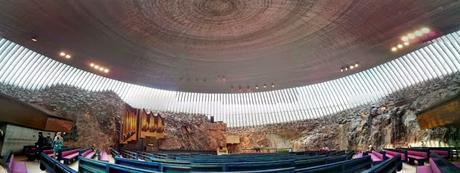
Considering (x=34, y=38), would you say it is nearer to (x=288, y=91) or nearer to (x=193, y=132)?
(x=193, y=132)

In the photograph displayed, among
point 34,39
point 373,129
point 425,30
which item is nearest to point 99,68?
point 34,39

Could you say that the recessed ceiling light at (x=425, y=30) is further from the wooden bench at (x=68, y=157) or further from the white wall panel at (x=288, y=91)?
the wooden bench at (x=68, y=157)

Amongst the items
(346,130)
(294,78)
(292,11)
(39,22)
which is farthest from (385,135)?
(39,22)

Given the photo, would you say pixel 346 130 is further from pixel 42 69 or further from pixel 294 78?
pixel 42 69

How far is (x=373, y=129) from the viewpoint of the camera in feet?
117

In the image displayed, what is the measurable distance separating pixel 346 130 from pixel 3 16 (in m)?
35.0

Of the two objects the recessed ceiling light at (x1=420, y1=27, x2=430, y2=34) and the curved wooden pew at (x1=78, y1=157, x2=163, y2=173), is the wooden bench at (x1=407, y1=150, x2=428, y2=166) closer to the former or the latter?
the recessed ceiling light at (x1=420, y1=27, x2=430, y2=34)

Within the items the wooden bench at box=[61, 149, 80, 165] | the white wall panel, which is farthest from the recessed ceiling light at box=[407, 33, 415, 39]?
the wooden bench at box=[61, 149, 80, 165]

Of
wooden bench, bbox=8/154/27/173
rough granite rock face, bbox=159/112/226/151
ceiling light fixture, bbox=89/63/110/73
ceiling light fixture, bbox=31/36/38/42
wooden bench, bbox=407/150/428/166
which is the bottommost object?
wooden bench, bbox=407/150/428/166

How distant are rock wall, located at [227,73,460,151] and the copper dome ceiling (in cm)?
648

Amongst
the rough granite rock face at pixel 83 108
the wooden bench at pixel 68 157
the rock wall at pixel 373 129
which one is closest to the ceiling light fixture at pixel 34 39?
the rough granite rock face at pixel 83 108

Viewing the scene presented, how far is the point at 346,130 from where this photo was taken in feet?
131

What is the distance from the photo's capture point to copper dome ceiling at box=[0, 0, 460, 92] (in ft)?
57.7

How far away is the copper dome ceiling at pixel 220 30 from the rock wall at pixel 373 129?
21.3 ft
